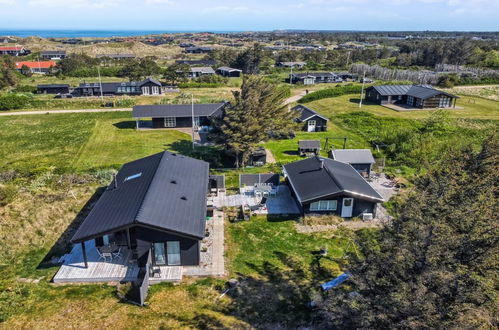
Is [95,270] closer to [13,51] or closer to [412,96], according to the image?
[412,96]

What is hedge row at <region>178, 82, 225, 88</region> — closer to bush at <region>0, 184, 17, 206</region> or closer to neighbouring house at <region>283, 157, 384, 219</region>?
bush at <region>0, 184, 17, 206</region>

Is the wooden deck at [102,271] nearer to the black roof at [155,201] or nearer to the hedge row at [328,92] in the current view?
the black roof at [155,201]

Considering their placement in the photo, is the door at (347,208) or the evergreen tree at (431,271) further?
the door at (347,208)

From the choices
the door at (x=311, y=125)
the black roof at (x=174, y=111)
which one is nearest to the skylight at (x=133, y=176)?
the black roof at (x=174, y=111)

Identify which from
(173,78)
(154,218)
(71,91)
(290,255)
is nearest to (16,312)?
(154,218)

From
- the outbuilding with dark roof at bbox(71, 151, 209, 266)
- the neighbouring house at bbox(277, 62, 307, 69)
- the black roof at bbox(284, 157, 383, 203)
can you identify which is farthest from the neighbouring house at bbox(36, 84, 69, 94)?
the neighbouring house at bbox(277, 62, 307, 69)

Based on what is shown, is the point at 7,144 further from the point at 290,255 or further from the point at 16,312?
the point at 290,255
